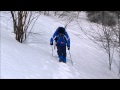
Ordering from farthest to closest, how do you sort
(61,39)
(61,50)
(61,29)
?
(61,50) → (61,39) → (61,29)

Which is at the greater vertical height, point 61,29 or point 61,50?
point 61,29

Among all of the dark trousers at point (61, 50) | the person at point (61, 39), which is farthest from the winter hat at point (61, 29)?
the dark trousers at point (61, 50)

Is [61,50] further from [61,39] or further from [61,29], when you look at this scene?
[61,29]

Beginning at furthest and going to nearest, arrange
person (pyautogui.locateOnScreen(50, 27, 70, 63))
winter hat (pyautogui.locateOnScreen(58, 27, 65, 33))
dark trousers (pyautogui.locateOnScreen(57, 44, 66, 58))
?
dark trousers (pyautogui.locateOnScreen(57, 44, 66, 58)) < person (pyautogui.locateOnScreen(50, 27, 70, 63)) < winter hat (pyautogui.locateOnScreen(58, 27, 65, 33))

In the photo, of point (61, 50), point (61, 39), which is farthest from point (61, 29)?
point (61, 50)

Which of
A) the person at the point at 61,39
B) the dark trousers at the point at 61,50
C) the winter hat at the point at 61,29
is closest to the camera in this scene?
the winter hat at the point at 61,29

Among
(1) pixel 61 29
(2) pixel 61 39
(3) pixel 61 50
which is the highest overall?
(1) pixel 61 29

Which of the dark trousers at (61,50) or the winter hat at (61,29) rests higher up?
the winter hat at (61,29)

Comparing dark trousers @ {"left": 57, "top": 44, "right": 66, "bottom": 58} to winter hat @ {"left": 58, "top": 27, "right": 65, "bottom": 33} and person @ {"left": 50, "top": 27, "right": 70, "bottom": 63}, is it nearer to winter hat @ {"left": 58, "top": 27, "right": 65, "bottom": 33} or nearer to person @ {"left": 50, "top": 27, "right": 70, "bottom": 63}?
person @ {"left": 50, "top": 27, "right": 70, "bottom": 63}

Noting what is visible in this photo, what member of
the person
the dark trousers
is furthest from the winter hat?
the dark trousers

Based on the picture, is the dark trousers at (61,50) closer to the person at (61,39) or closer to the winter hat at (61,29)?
the person at (61,39)
